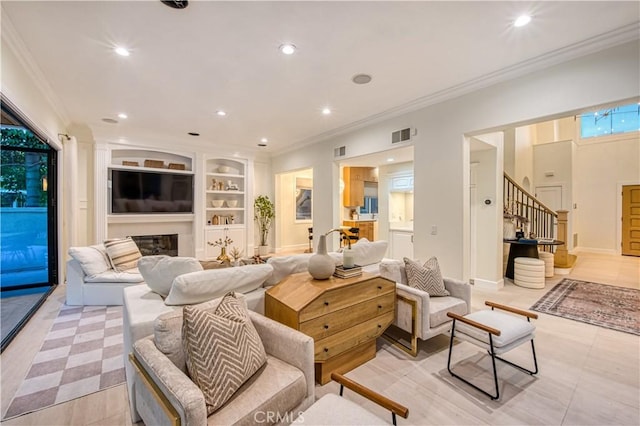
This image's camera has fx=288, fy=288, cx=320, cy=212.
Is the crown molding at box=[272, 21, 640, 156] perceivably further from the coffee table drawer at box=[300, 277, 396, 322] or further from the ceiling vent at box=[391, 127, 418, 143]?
the coffee table drawer at box=[300, 277, 396, 322]

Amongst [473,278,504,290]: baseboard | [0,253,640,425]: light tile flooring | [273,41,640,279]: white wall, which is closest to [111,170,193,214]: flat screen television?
[0,253,640,425]: light tile flooring

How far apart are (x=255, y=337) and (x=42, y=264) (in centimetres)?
499

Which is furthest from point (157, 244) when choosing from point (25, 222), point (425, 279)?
point (425, 279)

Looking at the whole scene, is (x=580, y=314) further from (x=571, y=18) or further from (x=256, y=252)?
(x=256, y=252)

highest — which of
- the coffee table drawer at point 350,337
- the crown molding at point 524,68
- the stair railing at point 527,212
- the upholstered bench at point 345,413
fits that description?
the crown molding at point 524,68

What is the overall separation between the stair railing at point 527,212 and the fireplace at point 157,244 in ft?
23.2

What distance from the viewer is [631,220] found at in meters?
7.74

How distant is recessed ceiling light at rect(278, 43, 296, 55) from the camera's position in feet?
8.87

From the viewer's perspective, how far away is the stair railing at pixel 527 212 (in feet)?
18.5

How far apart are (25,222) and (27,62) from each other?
243cm

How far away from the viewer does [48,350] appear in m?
2.73

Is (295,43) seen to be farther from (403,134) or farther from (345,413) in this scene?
(345,413)

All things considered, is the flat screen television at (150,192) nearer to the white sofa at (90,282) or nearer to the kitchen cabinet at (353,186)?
the white sofa at (90,282)

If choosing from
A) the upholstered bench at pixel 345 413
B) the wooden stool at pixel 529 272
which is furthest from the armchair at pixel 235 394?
the wooden stool at pixel 529 272
